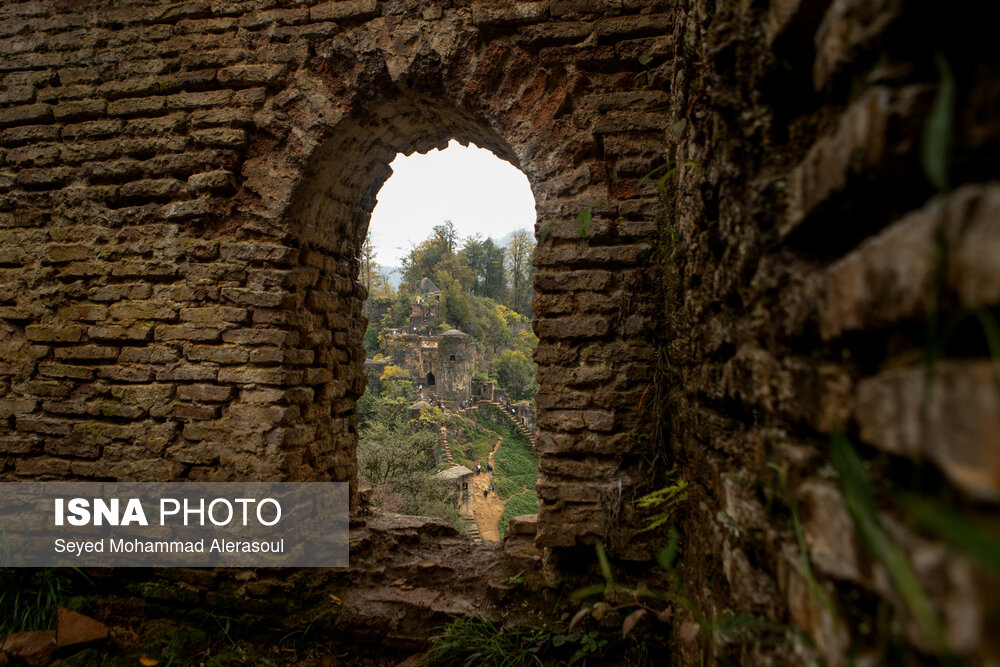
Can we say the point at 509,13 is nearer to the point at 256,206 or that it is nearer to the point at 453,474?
the point at 256,206

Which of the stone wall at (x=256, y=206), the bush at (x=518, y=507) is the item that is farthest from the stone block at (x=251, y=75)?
the bush at (x=518, y=507)

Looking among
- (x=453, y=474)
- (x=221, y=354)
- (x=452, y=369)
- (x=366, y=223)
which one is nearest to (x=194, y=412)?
(x=221, y=354)

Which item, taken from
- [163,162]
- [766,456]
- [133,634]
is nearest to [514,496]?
[133,634]

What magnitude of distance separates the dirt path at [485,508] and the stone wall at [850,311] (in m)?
10.2

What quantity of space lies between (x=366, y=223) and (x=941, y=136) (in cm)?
348

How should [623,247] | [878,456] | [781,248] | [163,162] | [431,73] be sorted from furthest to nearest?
1. [163,162]
2. [431,73]
3. [623,247]
4. [781,248]
5. [878,456]

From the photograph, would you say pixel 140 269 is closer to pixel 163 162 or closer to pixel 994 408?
pixel 163 162

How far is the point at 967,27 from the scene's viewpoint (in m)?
0.51

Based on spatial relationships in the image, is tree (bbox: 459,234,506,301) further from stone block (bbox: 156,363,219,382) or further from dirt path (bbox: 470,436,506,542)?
stone block (bbox: 156,363,219,382)

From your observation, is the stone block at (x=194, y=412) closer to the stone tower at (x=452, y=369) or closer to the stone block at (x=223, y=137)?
the stone block at (x=223, y=137)

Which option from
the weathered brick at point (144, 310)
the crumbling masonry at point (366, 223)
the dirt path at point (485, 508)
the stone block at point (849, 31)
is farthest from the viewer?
the dirt path at point (485, 508)

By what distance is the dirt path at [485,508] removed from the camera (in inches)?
440

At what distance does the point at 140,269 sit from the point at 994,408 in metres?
3.40

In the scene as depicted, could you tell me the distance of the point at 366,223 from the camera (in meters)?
3.59
